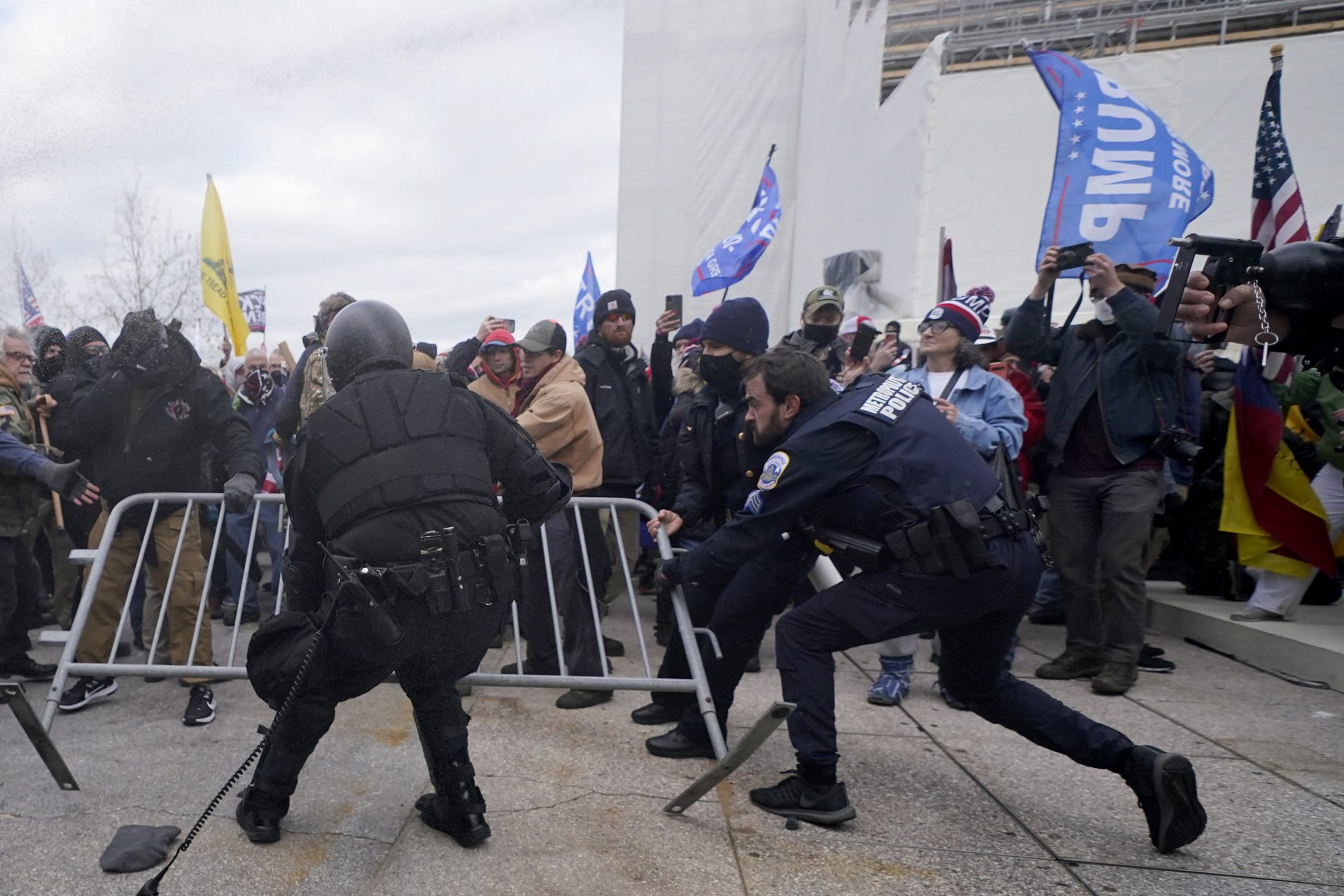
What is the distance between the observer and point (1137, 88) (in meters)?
12.3

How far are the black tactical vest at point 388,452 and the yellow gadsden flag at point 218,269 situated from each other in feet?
22.3

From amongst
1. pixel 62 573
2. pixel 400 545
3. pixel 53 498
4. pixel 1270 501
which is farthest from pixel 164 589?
pixel 1270 501

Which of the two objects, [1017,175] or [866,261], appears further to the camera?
[866,261]

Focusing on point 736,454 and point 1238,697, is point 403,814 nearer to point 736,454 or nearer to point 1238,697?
point 736,454

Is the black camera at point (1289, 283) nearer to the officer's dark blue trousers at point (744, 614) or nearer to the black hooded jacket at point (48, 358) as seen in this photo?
the officer's dark blue trousers at point (744, 614)

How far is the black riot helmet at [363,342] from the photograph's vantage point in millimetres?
2865

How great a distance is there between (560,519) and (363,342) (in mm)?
1846

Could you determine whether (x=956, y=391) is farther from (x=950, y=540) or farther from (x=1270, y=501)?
(x=1270, y=501)

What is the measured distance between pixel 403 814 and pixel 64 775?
1.23 metres

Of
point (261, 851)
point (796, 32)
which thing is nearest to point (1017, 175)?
point (796, 32)

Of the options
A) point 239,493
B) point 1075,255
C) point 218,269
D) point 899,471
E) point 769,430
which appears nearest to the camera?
point 899,471

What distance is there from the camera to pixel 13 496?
448 cm

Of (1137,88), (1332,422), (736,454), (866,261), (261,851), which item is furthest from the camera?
(866,261)

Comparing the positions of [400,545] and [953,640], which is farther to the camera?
[953,640]
